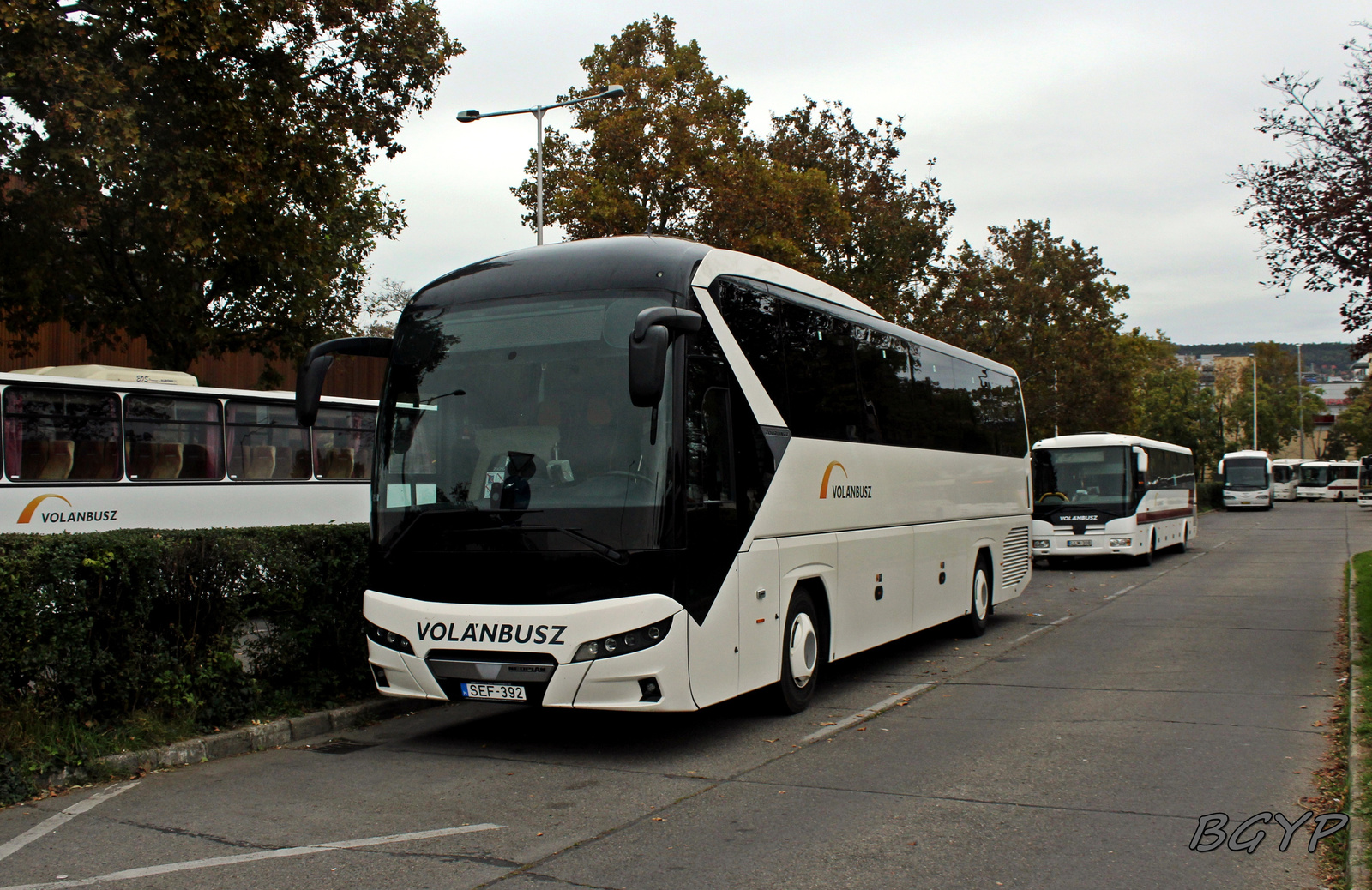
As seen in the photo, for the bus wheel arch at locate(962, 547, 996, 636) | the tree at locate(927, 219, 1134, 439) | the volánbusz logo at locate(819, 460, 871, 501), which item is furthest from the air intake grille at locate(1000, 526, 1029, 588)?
the tree at locate(927, 219, 1134, 439)

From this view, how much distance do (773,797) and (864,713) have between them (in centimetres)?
276

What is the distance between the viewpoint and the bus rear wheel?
29.0ft

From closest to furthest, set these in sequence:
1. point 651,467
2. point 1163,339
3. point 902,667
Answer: point 651,467, point 902,667, point 1163,339

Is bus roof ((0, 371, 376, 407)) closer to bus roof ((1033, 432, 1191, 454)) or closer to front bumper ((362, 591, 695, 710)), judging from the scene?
front bumper ((362, 591, 695, 710))

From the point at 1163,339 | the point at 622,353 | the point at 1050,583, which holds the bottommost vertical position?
the point at 1050,583

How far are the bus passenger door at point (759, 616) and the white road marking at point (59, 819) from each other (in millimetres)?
3894

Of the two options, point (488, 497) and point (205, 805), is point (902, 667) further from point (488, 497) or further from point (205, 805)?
point (205, 805)

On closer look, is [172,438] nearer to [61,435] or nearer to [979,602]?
[61,435]

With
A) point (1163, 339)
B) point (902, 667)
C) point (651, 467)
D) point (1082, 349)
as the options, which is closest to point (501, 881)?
point (651, 467)

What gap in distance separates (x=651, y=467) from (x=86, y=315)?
17.7 meters

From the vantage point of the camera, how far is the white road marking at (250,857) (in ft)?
17.2

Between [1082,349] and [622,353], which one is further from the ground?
[1082,349]

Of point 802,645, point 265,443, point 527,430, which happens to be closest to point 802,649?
point 802,645

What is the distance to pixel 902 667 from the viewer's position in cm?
1173
